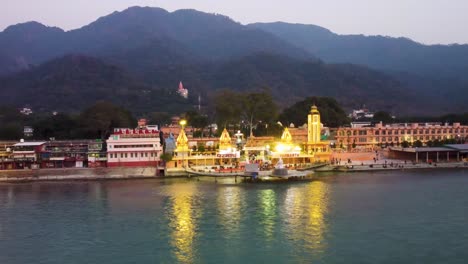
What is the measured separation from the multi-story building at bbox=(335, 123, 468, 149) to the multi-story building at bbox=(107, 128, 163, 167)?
16782mm

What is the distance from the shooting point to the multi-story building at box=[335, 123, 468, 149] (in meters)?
43.9

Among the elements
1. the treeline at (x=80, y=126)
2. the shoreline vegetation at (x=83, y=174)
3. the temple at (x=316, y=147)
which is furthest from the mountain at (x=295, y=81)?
the shoreline vegetation at (x=83, y=174)

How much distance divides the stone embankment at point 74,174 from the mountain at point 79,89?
145 feet

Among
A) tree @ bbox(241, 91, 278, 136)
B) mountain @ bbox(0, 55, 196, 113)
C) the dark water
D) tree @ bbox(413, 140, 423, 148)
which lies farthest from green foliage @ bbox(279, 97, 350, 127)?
mountain @ bbox(0, 55, 196, 113)

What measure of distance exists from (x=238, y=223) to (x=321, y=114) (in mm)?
34115

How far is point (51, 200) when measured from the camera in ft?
79.7

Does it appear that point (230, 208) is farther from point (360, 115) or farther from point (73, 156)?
point (360, 115)

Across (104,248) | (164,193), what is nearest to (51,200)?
(164,193)

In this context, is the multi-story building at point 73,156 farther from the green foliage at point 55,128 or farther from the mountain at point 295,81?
the mountain at point 295,81

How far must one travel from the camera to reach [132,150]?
112 feet

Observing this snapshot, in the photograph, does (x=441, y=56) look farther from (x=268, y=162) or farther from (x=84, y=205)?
(x=84, y=205)

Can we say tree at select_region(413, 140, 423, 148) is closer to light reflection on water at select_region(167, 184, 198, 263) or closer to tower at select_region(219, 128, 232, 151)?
tower at select_region(219, 128, 232, 151)

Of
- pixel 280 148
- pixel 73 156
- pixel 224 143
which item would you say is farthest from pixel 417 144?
pixel 73 156

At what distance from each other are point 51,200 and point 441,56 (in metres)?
192
